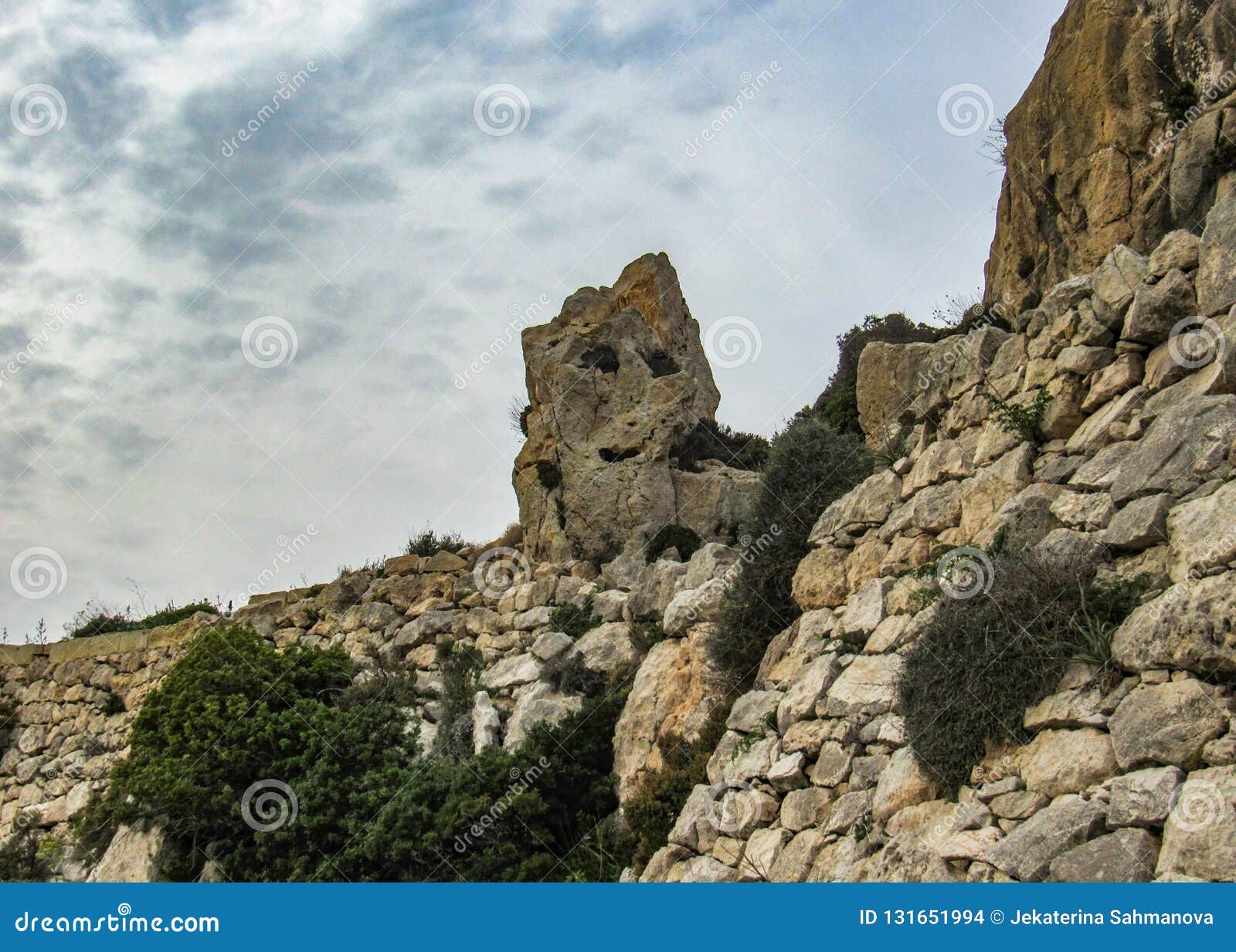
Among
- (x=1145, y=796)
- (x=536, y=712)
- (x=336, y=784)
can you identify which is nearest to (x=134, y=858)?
(x=336, y=784)

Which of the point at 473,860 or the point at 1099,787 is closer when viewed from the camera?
the point at 1099,787

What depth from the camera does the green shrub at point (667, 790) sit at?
9969 millimetres

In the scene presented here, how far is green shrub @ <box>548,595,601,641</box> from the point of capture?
1438 cm

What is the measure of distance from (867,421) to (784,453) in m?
1.33

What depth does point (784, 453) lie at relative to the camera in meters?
12.0

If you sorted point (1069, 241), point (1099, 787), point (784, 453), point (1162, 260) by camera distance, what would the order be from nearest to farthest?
point (1099, 787)
point (1162, 260)
point (784, 453)
point (1069, 241)

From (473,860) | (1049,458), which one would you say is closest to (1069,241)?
(1049,458)

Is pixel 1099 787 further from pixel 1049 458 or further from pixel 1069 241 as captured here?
pixel 1069 241

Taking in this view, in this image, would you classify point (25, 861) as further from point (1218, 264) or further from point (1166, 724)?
point (1218, 264)

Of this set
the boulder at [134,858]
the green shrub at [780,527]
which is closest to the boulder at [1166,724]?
the green shrub at [780,527]

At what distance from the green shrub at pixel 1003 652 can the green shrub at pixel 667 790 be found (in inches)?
127

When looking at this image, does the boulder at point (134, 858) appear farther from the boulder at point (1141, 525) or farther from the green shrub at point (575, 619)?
the boulder at point (1141, 525)

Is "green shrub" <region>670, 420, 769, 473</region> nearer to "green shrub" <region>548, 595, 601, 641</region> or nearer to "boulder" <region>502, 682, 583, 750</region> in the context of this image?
"green shrub" <region>548, 595, 601, 641</region>

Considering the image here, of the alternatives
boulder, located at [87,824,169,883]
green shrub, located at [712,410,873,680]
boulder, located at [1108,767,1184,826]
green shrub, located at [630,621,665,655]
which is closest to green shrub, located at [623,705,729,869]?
green shrub, located at [712,410,873,680]
